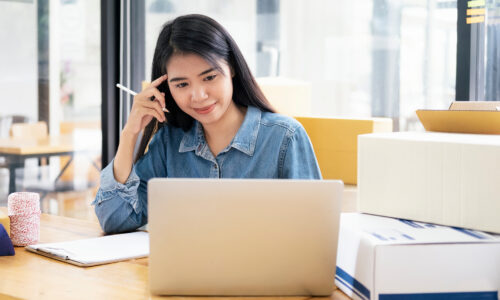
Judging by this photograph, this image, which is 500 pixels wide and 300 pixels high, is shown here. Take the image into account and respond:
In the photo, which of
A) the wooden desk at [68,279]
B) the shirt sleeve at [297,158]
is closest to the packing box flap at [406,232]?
the wooden desk at [68,279]

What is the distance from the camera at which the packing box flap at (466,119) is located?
1373mm

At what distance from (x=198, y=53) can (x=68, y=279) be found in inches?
28.5

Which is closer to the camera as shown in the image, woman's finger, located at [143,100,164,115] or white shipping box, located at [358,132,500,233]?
white shipping box, located at [358,132,500,233]

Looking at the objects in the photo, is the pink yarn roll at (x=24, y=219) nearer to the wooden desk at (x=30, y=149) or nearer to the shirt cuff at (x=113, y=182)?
the shirt cuff at (x=113, y=182)

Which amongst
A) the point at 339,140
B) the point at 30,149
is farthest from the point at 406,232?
the point at 30,149

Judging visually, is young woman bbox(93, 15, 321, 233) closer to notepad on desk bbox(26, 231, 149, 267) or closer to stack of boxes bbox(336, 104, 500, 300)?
notepad on desk bbox(26, 231, 149, 267)

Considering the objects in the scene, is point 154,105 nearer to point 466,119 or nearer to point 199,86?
point 199,86

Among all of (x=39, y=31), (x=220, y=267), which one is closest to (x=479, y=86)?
(x=220, y=267)

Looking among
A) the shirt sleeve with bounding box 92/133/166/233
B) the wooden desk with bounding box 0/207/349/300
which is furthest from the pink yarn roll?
the shirt sleeve with bounding box 92/133/166/233

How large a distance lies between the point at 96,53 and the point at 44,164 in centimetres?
73

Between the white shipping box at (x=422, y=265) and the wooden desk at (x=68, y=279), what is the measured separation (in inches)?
3.7

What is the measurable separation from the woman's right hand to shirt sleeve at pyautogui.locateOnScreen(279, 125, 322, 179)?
1.22 ft

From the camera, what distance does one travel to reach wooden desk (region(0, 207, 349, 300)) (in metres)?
1.13

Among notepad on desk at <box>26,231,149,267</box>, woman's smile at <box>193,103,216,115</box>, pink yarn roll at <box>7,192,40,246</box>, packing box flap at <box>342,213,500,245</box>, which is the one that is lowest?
notepad on desk at <box>26,231,149,267</box>
